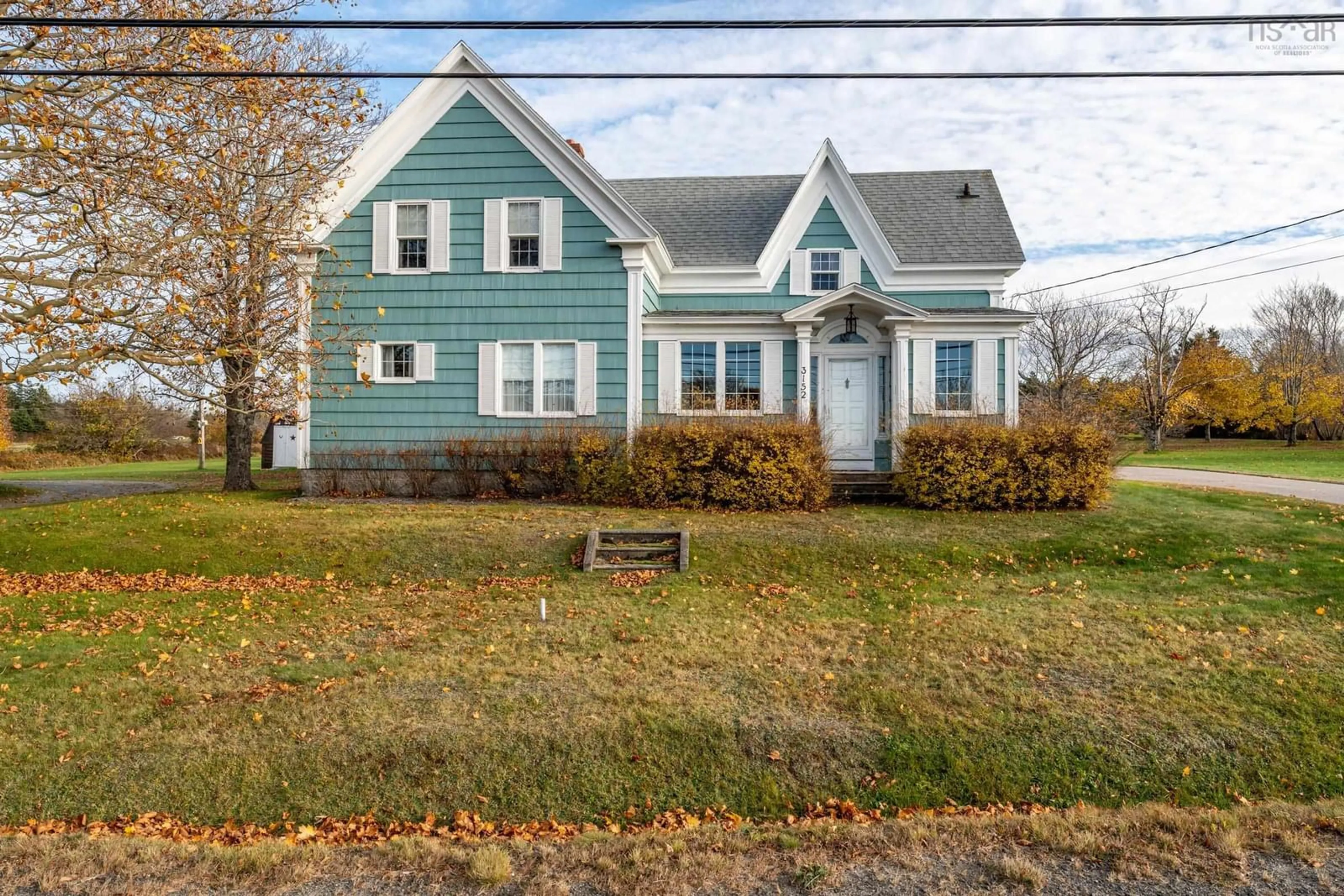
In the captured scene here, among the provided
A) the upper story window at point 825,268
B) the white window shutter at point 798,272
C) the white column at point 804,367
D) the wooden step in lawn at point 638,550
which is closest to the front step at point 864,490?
the white column at point 804,367

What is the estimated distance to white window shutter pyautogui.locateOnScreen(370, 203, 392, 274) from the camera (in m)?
14.9

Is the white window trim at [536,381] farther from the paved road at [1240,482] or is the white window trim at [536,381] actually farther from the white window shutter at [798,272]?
the paved road at [1240,482]

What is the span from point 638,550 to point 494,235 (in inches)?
315

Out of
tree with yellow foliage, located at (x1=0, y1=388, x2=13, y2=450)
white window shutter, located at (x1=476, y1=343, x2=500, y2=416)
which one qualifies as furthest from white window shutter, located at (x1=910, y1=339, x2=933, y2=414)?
tree with yellow foliage, located at (x1=0, y1=388, x2=13, y2=450)

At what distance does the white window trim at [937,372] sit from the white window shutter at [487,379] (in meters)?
8.87

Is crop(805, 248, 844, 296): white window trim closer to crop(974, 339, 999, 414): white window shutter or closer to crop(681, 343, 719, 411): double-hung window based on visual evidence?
crop(681, 343, 719, 411): double-hung window

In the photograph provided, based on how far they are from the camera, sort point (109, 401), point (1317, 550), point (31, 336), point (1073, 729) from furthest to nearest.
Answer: point (109, 401)
point (1317, 550)
point (31, 336)
point (1073, 729)

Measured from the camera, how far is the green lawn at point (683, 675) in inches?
181

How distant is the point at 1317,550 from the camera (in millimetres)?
9508

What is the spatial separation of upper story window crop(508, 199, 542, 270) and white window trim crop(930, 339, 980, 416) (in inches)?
328

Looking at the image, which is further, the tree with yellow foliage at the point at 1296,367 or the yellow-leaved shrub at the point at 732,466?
the tree with yellow foliage at the point at 1296,367

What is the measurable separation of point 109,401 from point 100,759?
3830 cm

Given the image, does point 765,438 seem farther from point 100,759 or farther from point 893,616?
point 100,759

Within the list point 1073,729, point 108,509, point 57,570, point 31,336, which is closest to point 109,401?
point 108,509
